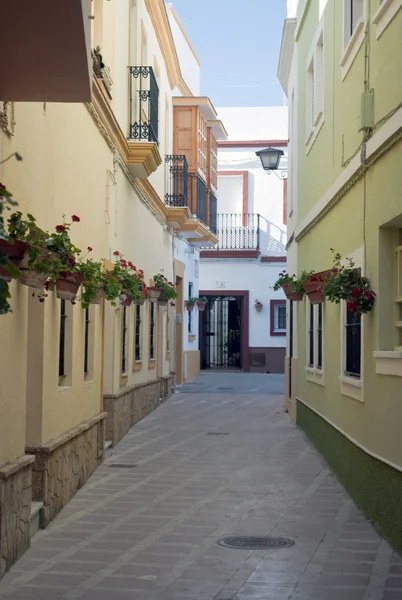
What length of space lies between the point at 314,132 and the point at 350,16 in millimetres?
3244

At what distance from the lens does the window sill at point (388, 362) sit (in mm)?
7629

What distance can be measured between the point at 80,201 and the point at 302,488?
409 cm

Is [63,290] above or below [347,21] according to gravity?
below

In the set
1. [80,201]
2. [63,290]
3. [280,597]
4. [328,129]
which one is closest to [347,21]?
[328,129]

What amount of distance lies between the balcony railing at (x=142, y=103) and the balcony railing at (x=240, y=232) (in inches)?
724

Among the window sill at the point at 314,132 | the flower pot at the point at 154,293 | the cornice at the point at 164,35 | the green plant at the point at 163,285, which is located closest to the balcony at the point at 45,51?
the window sill at the point at 314,132

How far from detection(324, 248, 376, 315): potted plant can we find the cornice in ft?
31.3

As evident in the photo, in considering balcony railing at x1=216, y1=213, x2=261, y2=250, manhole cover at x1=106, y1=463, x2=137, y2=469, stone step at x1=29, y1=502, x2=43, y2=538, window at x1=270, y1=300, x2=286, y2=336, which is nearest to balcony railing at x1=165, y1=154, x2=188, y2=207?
manhole cover at x1=106, y1=463, x2=137, y2=469

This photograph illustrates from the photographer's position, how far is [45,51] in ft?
20.1

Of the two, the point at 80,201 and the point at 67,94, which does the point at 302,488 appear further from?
the point at 67,94

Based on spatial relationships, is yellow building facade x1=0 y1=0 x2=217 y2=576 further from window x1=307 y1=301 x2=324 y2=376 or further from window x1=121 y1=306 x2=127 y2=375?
window x1=307 y1=301 x2=324 y2=376

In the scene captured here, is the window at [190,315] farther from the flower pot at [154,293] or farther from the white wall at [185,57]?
the flower pot at [154,293]

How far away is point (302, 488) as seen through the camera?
10.8 meters

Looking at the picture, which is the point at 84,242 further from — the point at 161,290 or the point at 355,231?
the point at 161,290
